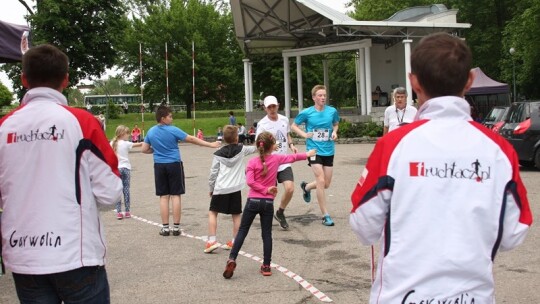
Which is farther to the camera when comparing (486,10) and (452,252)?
(486,10)

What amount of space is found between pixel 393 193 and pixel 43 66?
5.83 feet

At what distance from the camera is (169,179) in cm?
832

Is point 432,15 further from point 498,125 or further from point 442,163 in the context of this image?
point 442,163

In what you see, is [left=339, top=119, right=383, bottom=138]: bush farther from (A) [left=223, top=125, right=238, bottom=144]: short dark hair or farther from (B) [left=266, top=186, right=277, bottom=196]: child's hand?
(B) [left=266, top=186, right=277, bottom=196]: child's hand

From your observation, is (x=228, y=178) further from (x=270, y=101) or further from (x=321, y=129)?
(x=321, y=129)

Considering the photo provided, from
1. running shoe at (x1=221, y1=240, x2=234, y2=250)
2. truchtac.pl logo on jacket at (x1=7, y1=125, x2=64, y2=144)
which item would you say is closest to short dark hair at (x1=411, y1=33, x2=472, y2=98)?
truchtac.pl logo on jacket at (x1=7, y1=125, x2=64, y2=144)

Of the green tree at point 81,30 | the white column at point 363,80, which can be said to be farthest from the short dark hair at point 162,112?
the green tree at point 81,30

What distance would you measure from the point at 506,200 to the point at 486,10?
132 ft

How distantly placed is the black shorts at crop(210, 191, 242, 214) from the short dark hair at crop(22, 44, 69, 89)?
4173mm

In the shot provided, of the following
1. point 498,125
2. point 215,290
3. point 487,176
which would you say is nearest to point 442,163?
point 487,176

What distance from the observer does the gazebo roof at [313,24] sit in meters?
26.9

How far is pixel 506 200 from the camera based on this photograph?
2.22m

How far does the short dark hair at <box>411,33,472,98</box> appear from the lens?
7.19ft

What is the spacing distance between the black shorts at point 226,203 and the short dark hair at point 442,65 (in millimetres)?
4892
